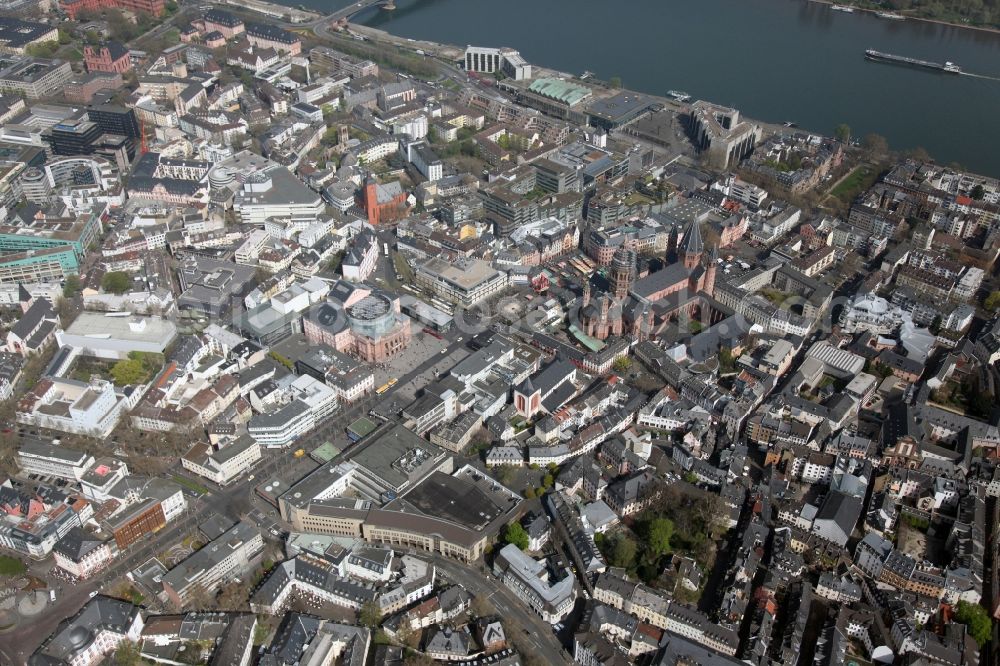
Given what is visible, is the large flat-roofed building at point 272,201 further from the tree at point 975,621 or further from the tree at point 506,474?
the tree at point 975,621

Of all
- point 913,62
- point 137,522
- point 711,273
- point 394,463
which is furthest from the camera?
point 913,62

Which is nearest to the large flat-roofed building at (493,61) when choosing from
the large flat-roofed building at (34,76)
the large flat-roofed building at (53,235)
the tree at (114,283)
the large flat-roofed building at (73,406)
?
the large flat-roofed building at (34,76)

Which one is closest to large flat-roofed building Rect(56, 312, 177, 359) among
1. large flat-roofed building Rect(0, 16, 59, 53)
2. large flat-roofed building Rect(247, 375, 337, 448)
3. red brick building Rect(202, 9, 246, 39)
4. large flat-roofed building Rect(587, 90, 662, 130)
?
large flat-roofed building Rect(247, 375, 337, 448)

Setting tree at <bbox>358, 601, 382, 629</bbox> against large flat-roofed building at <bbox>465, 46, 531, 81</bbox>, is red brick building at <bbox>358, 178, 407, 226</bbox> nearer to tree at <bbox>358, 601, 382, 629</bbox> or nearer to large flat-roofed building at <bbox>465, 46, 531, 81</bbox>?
large flat-roofed building at <bbox>465, 46, 531, 81</bbox>

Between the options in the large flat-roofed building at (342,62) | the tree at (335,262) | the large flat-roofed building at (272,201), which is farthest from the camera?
the large flat-roofed building at (342,62)

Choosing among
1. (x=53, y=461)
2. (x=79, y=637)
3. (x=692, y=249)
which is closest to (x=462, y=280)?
(x=692, y=249)

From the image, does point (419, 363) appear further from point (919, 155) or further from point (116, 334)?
point (919, 155)
